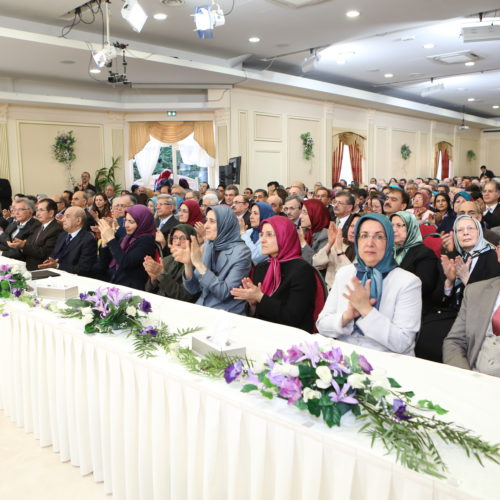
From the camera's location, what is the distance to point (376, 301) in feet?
7.34

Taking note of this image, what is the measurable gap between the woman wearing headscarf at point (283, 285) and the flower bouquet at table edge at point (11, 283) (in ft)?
4.14

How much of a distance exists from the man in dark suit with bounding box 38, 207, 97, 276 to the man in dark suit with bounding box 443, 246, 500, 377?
9.95ft

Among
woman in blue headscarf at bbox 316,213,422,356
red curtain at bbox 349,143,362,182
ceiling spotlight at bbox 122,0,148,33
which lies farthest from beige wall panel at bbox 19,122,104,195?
woman in blue headscarf at bbox 316,213,422,356

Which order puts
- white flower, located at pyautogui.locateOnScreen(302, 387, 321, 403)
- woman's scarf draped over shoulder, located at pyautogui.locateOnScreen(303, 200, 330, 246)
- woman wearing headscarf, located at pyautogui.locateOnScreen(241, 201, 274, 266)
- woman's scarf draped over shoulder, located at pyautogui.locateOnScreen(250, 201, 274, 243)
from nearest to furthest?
1. white flower, located at pyautogui.locateOnScreen(302, 387, 321, 403)
2. woman wearing headscarf, located at pyautogui.locateOnScreen(241, 201, 274, 266)
3. woman's scarf draped over shoulder, located at pyautogui.locateOnScreen(250, 201, 274, 243)
4. woman's scarf draped over shoulder, located at pyautogui.locateOnScreen(303, 200, 330, 246)

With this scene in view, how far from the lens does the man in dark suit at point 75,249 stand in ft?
13.8

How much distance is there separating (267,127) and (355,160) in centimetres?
396

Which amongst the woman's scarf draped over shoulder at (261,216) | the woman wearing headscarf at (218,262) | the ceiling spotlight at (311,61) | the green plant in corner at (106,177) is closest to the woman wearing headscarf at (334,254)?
the woman's scarf draped over shoulder at (261,216)

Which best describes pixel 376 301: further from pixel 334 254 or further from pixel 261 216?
pixel 261 216

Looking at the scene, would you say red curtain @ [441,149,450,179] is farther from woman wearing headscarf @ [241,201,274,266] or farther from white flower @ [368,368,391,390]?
white flower @ [368,368,391,390]

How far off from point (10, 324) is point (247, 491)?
1.86 metres

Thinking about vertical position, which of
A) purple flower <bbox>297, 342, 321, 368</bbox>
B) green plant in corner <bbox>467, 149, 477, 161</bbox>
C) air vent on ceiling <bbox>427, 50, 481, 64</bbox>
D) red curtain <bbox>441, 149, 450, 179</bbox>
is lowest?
purple flower <bbox>297, 342, 321, 368</bbox>

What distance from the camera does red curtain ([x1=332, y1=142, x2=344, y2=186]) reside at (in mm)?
13953

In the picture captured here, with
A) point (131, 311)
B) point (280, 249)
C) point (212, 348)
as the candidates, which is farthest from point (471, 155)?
point (212, 348)

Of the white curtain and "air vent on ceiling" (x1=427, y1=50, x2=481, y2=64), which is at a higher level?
"air vent on ceiling" (x1=427, y1=50, x2=481, y2=64)
